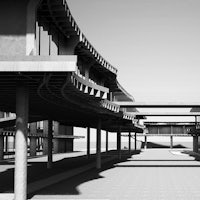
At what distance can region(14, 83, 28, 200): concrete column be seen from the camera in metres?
21.5

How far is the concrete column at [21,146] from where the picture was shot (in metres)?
21.5

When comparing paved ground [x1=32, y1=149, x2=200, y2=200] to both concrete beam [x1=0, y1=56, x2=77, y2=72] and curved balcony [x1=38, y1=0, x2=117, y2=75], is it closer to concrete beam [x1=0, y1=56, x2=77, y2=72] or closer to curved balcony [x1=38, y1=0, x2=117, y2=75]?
concrete beam [x1=0, y1=56, x2=77, y2=72]

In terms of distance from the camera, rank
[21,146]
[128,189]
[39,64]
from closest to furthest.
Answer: [39,64], [21,146], [128,189]

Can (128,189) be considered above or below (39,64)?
below

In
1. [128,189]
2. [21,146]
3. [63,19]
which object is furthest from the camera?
[128,189]

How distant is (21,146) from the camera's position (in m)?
21.8

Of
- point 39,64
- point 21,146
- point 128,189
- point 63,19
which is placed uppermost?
point 63,19

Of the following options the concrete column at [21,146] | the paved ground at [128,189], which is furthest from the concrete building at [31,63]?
the paved ground at [128,189]

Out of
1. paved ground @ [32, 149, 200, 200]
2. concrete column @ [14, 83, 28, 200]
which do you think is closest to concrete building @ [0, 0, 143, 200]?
concrete column @ [14, 83, 28, 200]

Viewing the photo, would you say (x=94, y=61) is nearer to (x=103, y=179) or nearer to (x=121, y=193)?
(x=103, y=179)

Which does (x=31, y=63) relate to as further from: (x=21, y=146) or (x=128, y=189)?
(x=128, y=189)

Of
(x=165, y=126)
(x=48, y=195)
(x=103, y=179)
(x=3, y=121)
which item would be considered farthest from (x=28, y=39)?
(x=165, y=126)

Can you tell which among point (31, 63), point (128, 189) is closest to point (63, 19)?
point (31, 63)

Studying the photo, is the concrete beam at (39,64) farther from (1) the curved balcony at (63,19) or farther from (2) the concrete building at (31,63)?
(1) the curved balcony at (63,19)
